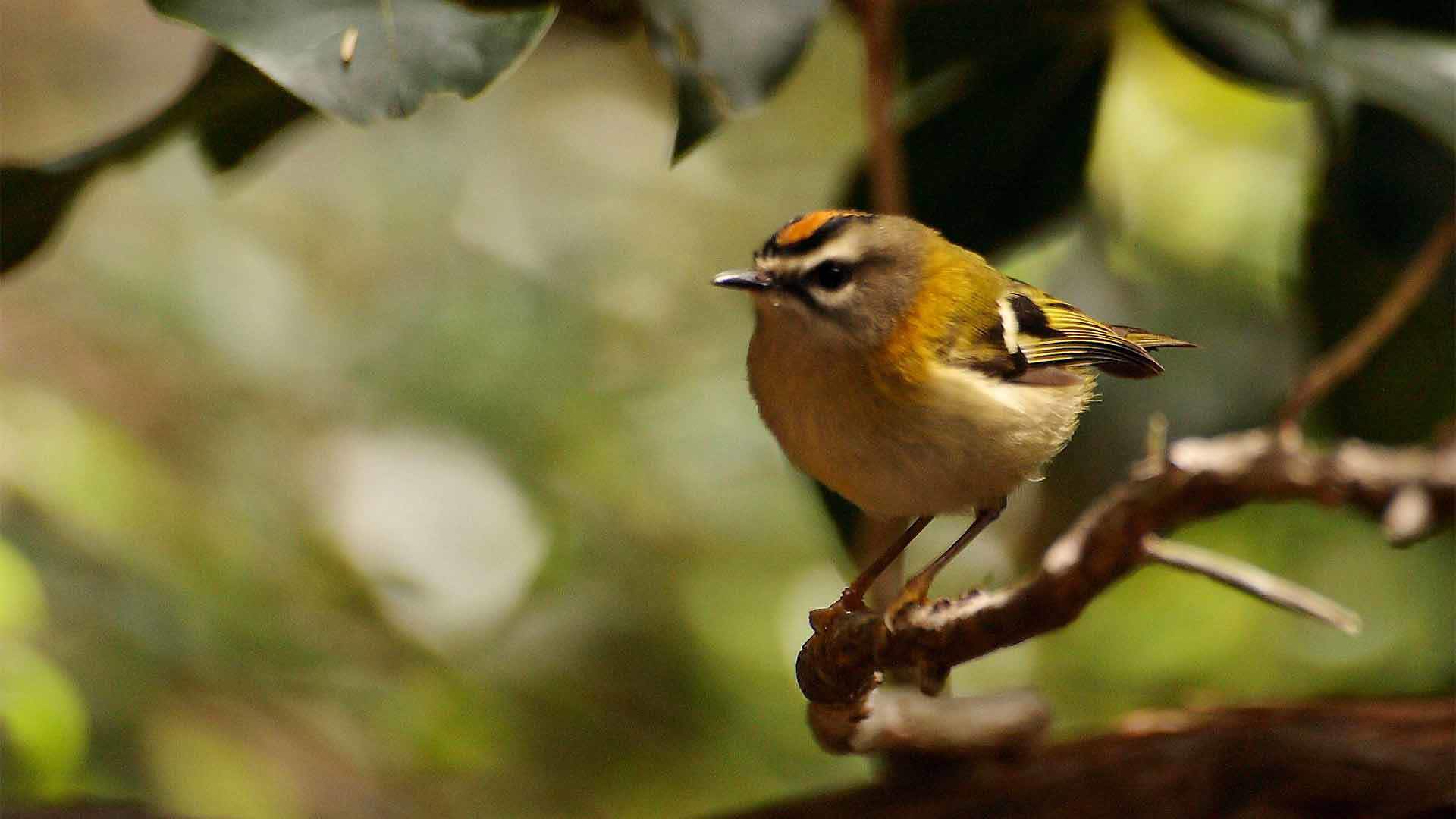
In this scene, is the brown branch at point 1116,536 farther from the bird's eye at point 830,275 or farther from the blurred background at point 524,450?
the blurred background at point 524,450

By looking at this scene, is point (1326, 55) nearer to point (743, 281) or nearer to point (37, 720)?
point (743, 281)

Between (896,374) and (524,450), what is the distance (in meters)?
1.85

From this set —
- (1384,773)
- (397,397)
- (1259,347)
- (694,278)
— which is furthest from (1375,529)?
(397,397)

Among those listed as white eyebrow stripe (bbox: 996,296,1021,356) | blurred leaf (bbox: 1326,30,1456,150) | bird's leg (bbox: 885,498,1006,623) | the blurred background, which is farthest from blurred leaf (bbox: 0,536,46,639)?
blurred leaf (bbox: 1326,30,1456,150)

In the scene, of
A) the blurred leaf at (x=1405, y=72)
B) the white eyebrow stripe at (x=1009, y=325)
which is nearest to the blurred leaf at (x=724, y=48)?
the white eyebrow stripe at (x=1009, y=325)

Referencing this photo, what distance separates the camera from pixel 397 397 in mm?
3055

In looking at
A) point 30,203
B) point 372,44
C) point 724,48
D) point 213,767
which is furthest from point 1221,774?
point 213,767

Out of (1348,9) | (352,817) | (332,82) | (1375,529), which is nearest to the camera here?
(332,82)

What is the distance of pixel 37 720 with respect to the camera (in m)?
1.98

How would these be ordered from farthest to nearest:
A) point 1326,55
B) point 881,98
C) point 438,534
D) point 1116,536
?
point 438,534 < point 1326,55 < point 881,98 < point 1116,536

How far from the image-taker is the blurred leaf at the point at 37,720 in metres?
1.98

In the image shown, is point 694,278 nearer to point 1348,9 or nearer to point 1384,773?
point 1348,9

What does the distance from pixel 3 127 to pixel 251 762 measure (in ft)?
6.19

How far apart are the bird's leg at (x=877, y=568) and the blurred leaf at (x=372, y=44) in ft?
2.11
